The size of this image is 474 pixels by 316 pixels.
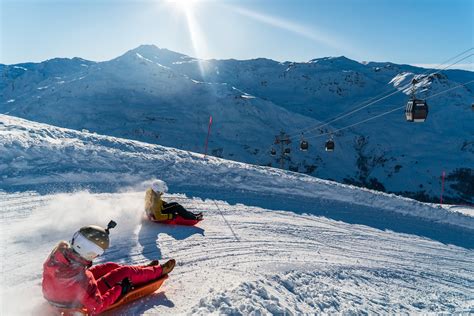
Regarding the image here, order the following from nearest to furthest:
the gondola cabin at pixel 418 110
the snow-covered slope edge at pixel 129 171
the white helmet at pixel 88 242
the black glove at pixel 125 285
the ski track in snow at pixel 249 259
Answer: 1. the white helmet at pixel 88 242
2. the black glove at pixel 125 285
3. the ski track in snow at pixel 249 259
4. the snow-covered slope edge at pixel 129 171
5. the gondola cabin at pixel 418 110

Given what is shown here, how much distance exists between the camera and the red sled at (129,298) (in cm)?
521

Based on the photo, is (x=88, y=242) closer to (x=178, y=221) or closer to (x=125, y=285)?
(x=125, y=285)

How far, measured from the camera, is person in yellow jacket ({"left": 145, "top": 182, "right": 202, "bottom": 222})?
9.97 meters

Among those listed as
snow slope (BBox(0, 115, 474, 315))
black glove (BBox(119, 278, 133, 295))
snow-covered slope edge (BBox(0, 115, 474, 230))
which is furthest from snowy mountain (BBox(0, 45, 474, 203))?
black glove (BBox(119, 278, 133, 295))

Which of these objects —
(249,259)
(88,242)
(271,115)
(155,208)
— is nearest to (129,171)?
(155,208)

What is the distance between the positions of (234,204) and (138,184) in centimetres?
323

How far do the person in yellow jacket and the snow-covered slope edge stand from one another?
2661 mm

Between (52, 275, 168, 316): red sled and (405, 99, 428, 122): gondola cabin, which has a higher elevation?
(405, 99, 428, 122): gondola cabin

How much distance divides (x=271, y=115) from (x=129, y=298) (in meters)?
70.9

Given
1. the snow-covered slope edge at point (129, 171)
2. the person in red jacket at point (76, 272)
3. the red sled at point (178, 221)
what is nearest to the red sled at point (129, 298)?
the person in red jacket at point (76, 272)

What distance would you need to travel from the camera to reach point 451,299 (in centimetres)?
Result: 877

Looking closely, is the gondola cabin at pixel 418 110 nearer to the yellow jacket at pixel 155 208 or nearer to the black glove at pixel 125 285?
the yellow jacket at pixel 155 208

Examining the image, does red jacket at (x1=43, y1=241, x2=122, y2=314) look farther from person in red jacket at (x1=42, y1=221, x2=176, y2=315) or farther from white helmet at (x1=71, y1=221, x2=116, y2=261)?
white helmet at (x1=71, y1=221, x2=116, y2=261)

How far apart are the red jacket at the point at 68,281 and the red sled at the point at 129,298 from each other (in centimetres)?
8
